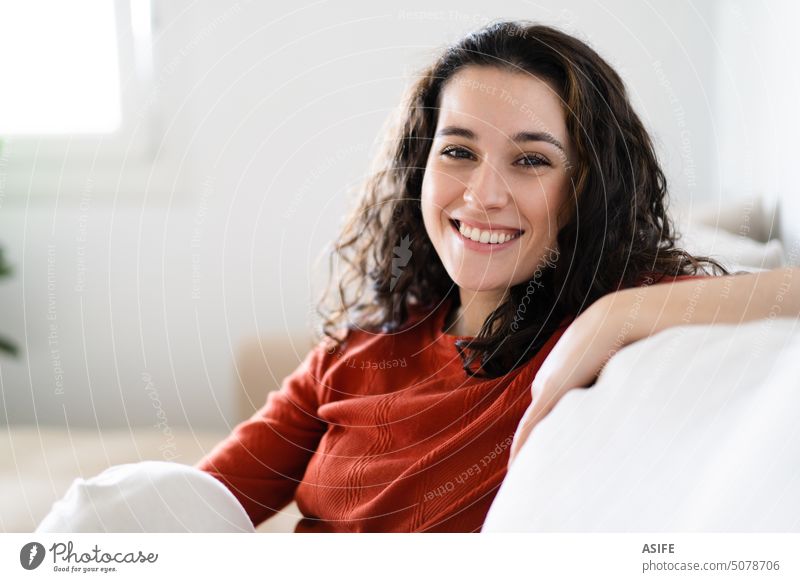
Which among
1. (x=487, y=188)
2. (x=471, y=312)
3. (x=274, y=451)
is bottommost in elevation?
(x=274, y=451)

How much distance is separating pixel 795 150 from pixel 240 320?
647 mm

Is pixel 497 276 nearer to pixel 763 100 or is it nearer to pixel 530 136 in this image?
pixel 530 136

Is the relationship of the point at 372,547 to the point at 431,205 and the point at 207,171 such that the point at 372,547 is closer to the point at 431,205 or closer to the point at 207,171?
the point at 431,205

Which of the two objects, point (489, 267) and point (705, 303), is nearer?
point (705, 303)

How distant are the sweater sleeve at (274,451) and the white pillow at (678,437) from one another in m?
0.28

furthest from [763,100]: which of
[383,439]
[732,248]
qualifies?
[383,439]

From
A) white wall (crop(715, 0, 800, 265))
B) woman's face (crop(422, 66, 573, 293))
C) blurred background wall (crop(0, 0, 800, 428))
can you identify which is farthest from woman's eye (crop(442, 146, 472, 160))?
white wall (crop(715, 0, 800, 265))

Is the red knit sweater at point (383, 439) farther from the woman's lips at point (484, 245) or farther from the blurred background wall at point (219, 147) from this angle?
the blurred background wall at point (219, 147)

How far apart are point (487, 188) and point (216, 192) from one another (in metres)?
0.45

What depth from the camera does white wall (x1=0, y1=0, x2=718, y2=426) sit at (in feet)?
2.11

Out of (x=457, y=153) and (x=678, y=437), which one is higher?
(x=457, y=153)

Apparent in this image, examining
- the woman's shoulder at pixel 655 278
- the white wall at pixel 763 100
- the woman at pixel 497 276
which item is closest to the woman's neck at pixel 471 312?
the woman at pixel 497 276

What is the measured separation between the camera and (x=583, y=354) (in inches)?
17.1

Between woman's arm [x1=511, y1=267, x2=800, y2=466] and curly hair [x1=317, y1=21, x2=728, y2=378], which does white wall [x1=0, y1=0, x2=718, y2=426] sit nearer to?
curly hair [x1=317, y1=21, x2=728, y2=378]
